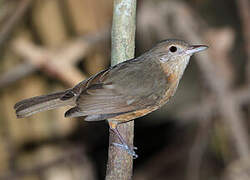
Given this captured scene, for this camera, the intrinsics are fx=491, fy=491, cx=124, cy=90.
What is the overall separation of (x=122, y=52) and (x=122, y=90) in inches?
12.8

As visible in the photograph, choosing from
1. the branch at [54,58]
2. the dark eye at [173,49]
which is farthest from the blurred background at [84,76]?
the dark eye at [173,49]

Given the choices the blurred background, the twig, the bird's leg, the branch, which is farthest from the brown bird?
the twig

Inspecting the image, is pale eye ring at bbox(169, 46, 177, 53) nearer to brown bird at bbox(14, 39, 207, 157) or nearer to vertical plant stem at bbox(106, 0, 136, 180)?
brown bird at bbox(14, 39, 207, 157)

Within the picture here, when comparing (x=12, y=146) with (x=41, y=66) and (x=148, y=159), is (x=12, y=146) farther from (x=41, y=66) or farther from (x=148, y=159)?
(x=148, y=159)

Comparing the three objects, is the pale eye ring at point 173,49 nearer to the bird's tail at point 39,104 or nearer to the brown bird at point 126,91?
the brown bird at point 126,91

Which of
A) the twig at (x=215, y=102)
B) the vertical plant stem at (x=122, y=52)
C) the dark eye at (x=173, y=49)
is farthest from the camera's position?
the twig at (x=215, y=102)

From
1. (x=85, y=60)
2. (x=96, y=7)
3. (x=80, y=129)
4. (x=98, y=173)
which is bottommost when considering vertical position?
(x=98, y=173)

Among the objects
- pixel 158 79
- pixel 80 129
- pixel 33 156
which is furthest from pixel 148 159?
pixel 158 79

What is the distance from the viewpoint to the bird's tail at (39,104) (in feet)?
12.4

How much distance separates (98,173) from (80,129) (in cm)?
78

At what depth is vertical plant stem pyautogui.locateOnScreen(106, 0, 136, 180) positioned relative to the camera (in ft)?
12.0

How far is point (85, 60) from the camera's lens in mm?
5949

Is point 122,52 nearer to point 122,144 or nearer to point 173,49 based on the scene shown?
point 173,49

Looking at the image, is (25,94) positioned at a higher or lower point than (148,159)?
higher
